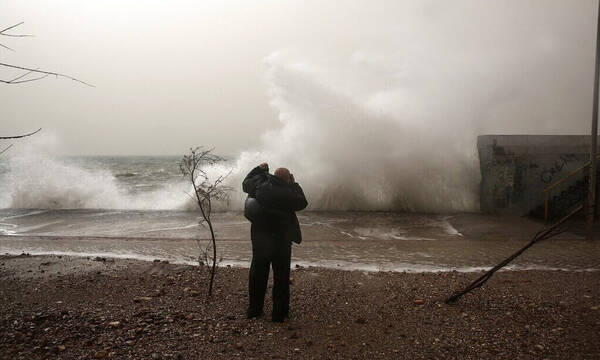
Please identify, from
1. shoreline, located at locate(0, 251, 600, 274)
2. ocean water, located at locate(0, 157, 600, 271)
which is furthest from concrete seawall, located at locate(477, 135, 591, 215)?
shoreline, located at locate(0, 251, 600, 274)

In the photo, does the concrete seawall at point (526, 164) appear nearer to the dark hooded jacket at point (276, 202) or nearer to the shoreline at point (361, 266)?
the shoreline at point (361, 266)

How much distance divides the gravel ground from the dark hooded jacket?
1.03m

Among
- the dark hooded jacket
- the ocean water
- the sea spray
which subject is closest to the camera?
the dark hooded jacket

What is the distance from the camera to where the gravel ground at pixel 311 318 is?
357 centimetres

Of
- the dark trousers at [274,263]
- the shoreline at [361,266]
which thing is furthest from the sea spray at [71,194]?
the dark trousers at [274,263]

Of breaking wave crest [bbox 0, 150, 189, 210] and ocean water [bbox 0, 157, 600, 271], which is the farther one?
breaking wave crest [bbox 0, 150, 189, 210]

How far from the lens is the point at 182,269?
652 cm

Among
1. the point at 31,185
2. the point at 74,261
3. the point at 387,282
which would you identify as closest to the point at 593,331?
the point at 387,282

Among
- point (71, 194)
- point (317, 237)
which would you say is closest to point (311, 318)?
point (317, 237)

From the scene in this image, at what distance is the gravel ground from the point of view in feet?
11.7

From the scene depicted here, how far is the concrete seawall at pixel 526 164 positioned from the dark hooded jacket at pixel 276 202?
11.3 m

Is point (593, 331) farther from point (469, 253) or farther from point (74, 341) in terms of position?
point (74, 341)

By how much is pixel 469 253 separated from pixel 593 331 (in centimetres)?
426

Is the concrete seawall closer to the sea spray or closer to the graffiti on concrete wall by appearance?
the graffiti on concrete wall
